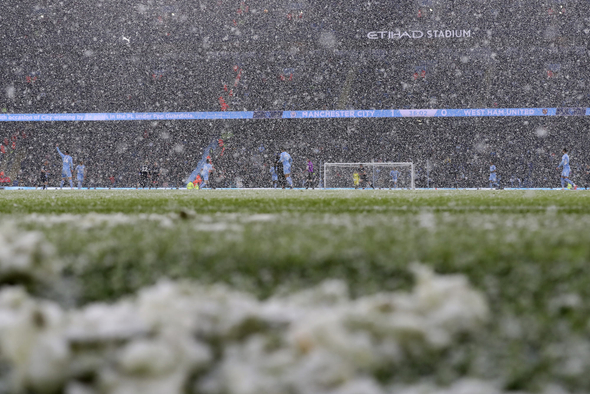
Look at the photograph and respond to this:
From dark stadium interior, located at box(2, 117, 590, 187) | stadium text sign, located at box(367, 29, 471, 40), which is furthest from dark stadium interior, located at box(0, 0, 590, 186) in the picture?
stadium text sign, located at box(367, 29, 471, 40)

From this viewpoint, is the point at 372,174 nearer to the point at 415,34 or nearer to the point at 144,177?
the point at 415,34

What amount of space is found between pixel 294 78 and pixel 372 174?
5865 millimetres

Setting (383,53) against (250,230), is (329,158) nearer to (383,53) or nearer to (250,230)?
(383,53)

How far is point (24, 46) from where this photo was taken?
24.8m

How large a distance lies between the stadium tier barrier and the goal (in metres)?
2.35

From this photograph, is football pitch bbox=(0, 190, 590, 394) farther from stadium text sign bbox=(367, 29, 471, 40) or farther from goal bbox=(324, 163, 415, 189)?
stadium text sign bbox=(367, 29, 471, 40)

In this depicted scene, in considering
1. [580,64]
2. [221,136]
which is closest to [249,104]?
[221,136]

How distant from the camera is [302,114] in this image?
77.1ft

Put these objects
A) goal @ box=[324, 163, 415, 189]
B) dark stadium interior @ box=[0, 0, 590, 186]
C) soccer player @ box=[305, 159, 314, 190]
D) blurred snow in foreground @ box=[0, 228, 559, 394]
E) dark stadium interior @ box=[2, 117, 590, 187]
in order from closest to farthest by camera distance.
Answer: blurred snow in foreground @ box=[0, 228, 559, 394]
goal @ box=[324, 163, 415, 189]
soccer player @ box=[305, 159, 314, 190]
dark stadium interior @ box=[2, 117, 590, 187]
dark stadium interior @ box=[0, 0, 590, 186]

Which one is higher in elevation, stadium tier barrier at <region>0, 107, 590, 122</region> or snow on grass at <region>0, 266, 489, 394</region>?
stadium tier barrier at <region>0, 107, 590, 122</region>

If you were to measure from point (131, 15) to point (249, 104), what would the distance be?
268 inches

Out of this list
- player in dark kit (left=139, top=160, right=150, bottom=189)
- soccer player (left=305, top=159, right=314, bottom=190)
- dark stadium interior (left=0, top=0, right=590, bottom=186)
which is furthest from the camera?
dark stadium interior (left=0, top=0, right=590, bottom=186)

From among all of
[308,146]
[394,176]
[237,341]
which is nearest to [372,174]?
[394,176]

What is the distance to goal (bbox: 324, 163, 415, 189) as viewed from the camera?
70.8 feet
